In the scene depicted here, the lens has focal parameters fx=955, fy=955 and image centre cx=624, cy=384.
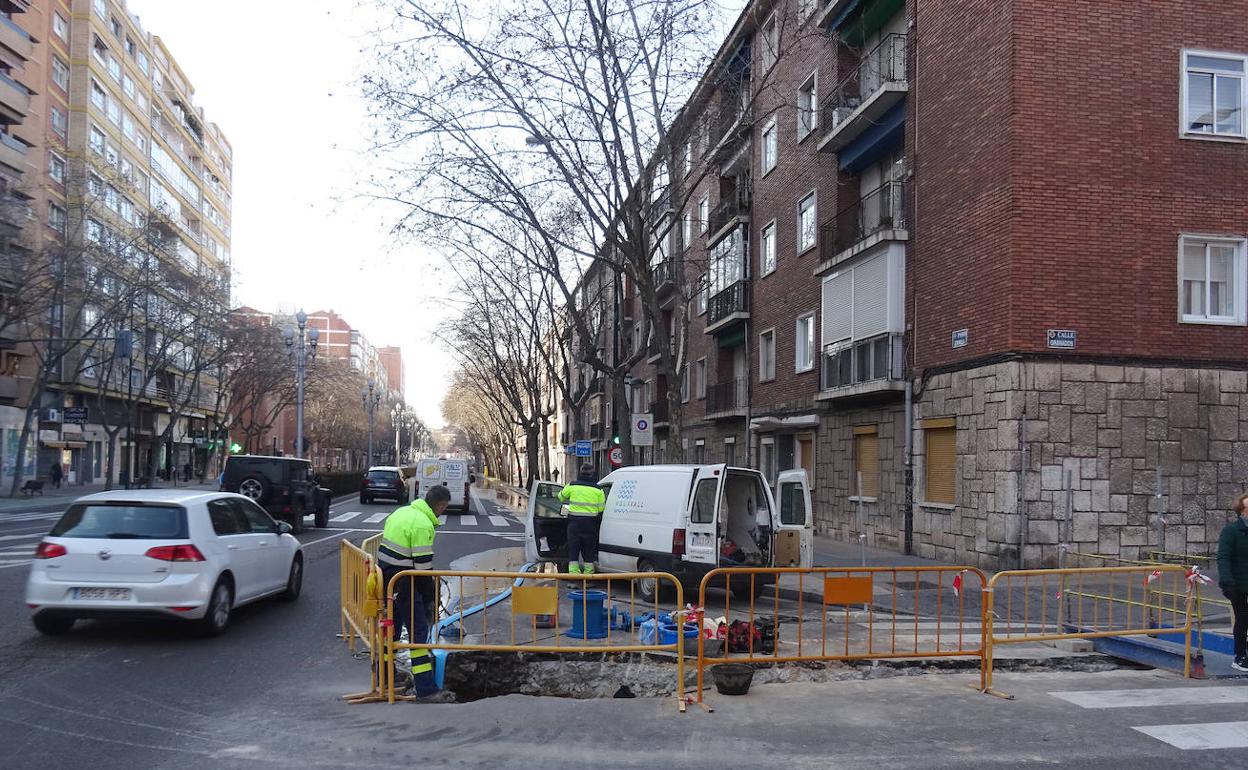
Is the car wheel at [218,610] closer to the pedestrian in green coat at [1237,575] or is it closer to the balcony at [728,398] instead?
the pedestrian in green coat at [1237,575]

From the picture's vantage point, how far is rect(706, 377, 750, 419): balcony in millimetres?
28781

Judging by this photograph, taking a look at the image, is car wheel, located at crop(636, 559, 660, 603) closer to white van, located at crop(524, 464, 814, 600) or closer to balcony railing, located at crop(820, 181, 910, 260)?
white van, located at crop(524, 464, 814, 600)

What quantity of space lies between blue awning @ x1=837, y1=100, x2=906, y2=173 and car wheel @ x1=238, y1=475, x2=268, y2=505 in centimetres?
1466

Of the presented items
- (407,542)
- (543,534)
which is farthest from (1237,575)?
(543,534)

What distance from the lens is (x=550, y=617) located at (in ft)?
31.1

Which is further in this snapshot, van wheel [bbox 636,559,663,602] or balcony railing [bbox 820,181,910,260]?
balcony railing [bbox 820,181,910,260]

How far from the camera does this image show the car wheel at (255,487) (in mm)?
20547

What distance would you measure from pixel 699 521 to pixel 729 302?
723 inches

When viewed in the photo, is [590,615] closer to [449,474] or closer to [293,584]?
[293,584]

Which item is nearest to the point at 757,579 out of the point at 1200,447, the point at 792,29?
the point at 1200,447

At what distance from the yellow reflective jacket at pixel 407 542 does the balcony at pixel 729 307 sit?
2096 cm

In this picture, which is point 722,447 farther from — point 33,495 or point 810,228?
point 33,495

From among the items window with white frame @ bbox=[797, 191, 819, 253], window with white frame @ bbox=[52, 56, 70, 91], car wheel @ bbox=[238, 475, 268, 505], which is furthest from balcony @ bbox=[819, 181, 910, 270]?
window with white frame @ bbox=[52, 56, 70, 91]

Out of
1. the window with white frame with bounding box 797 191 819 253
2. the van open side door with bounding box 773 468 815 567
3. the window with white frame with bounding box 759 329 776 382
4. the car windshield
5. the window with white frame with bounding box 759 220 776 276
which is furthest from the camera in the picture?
the window with white frame with bounding box 759 329 776 382
